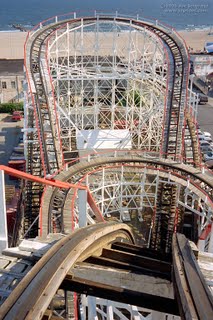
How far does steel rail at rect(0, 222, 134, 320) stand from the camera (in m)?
3.92

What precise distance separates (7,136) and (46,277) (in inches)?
1247

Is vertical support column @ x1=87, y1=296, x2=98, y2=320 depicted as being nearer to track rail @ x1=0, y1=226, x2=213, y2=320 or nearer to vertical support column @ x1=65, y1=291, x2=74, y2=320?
vertical support column @ x1=65, y1=291, x2=74, y2=320

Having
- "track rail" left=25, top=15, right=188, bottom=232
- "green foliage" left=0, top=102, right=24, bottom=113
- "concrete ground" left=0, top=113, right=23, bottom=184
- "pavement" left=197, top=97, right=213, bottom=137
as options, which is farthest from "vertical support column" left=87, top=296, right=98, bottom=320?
"green foliage" left=0, top=102, right=24, bottom=113

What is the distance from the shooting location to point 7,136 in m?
34.7

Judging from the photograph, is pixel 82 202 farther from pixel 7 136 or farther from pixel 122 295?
pixel 7 136

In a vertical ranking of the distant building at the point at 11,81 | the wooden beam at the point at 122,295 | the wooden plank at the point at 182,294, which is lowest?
the wooden beam at the point at 122,295

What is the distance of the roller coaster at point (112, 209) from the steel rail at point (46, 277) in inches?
0.5

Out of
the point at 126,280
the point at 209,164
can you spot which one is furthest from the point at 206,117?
the point at 126,280

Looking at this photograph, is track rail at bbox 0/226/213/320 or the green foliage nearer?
track rail at bbox 0/226/213/320

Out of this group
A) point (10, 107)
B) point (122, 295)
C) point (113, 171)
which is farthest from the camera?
point (10, 107)

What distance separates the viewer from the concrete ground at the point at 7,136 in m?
30.5

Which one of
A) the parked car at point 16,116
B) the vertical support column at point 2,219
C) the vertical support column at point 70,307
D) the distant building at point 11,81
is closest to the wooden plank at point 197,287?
the vertical support column at point 2,219

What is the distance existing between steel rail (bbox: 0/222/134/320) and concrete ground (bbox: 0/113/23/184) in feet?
68.7

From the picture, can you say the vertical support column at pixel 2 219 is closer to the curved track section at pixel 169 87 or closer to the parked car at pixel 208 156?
the curved track section at pixel 169 87
